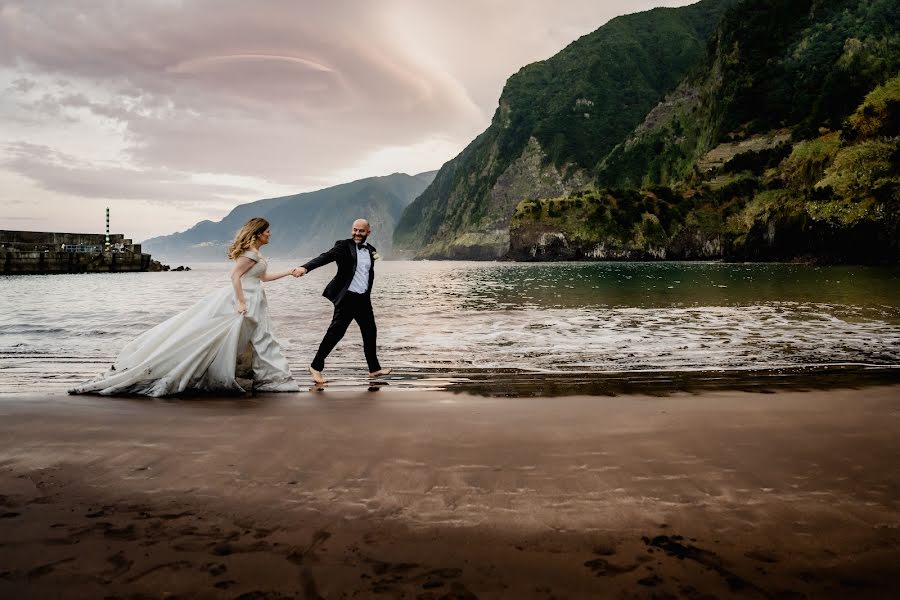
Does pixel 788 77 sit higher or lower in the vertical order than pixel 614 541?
higher

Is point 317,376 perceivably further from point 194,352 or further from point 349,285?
point 194,352

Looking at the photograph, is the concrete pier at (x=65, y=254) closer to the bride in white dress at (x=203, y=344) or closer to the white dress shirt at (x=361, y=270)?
the bride in white dress at (x=203, y=344)

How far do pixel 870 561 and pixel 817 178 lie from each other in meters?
82.1

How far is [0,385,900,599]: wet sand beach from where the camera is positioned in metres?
2.86

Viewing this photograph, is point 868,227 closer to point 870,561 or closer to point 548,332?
point 548,332

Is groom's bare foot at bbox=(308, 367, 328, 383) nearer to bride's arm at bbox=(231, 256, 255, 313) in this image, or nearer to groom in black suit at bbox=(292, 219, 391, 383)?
groom in black suit at bbox=(292, 219, 391, 383)

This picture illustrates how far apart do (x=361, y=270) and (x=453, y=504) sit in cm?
553

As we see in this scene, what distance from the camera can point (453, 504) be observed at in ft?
12.5

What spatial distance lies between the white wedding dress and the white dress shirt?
1.52 metres

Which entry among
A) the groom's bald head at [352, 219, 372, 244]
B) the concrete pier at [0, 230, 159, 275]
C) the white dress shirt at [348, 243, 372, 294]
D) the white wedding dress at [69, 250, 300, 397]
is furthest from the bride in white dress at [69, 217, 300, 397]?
the concrete pier at [0, 230, 159, 275]

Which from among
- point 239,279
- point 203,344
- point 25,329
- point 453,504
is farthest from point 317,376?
point 25,329

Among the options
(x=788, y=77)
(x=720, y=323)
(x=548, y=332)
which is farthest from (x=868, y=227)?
(x=788, y=77)

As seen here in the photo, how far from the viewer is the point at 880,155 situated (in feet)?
165

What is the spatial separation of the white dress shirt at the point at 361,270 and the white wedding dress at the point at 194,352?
1519 millimetres
